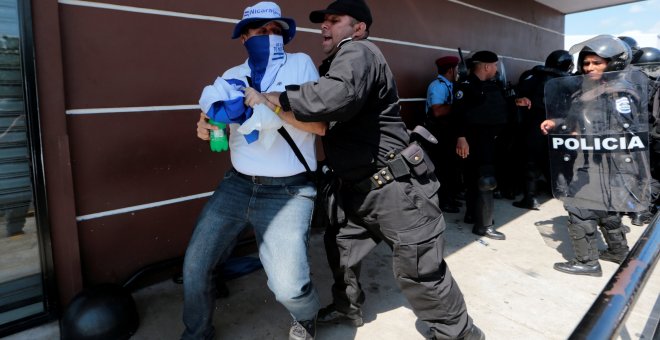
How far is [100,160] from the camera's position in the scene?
2.90m

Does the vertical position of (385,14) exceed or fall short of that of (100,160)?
it exceeds it

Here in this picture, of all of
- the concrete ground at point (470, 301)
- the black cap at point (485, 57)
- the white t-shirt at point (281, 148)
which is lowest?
the concrete ground at point (470, 301)

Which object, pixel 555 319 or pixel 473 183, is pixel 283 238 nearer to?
pixel 555 319

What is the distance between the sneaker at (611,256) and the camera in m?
3.63

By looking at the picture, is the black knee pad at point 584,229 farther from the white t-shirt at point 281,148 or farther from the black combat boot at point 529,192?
the white t-shirt at point 281,148

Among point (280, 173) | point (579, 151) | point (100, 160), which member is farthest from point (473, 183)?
point (100, 160)

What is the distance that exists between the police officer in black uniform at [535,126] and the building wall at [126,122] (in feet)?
10.9

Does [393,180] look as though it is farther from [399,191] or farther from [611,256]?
[611,256]

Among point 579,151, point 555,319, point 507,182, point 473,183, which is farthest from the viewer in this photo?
point 507,182

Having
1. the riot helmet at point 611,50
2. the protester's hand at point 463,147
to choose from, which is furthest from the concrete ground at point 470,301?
the riot helmet at point 611,50

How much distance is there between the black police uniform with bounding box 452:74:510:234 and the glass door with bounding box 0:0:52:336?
12.0 ft

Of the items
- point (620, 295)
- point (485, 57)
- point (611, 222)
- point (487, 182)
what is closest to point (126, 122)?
point (620, 295)

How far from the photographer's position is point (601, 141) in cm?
326

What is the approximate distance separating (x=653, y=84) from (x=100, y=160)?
17.7 ft
